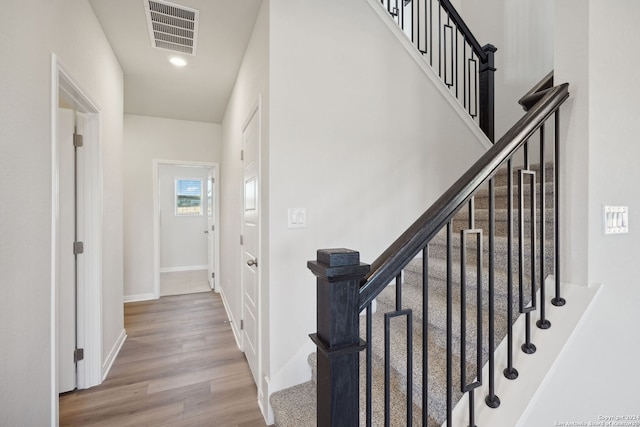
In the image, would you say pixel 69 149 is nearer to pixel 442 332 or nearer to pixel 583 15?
pixel 442 332

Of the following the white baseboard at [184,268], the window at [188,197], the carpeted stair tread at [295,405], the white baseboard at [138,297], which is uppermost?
the window at [188,197]

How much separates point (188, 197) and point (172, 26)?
501 cm

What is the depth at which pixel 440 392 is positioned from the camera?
1.24 meters

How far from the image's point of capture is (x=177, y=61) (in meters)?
2.88

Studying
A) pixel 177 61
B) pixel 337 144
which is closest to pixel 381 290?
pixel 337 144

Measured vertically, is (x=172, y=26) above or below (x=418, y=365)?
above

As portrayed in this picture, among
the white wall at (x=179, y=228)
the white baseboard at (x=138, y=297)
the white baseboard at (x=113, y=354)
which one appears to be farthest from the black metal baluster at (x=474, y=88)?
the white wall at (x=179, y=228)

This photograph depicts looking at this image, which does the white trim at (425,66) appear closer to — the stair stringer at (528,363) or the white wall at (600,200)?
the white wall at (600,200)

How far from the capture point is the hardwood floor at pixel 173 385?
1954mm

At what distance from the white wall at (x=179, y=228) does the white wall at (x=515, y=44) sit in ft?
18.2

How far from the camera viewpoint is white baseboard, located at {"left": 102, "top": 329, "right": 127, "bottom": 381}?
2429 mm

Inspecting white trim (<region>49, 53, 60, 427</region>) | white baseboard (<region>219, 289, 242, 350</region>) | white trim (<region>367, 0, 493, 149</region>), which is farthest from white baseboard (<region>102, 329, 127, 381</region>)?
white trim (<region>367, 0, 493, 149</region>)

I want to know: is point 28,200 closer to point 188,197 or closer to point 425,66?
point 425,66

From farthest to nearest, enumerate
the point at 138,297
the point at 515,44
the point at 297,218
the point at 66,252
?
the point at 138,297
the point at 515,44
the point at 66,252
the point at 297,218
